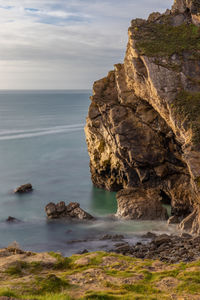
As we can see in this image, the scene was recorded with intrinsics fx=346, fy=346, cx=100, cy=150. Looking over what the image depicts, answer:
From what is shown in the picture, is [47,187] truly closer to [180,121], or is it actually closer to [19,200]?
[19,200]

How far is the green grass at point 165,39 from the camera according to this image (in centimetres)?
4378

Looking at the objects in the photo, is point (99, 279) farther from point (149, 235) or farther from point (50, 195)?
point (50, 195)

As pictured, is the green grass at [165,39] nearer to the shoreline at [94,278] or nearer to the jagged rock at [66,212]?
the jagged rock at [66,212]

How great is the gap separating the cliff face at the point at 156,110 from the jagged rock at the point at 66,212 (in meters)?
5.06

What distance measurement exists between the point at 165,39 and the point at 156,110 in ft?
32.9

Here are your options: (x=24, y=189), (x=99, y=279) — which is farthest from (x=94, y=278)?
(x=24, y=189)

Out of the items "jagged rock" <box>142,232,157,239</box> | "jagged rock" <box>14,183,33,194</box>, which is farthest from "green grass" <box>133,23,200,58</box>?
"jagged rock" <box>14,183,33,194</box>

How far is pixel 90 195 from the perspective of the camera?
5534 cm

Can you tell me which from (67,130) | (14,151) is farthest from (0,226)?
(67,130)

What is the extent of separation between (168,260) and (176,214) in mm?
16030

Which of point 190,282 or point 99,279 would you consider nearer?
point 190,282

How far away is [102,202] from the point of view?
51.8 meters

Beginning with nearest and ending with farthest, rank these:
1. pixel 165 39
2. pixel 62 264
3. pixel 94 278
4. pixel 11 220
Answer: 1. pixel 94 278
2. pixel 62 264
3. pixel 11 220
4. pixel 165 39

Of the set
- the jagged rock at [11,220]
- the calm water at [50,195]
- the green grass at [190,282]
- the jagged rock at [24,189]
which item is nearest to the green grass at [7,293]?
the green grass at [190,282]
